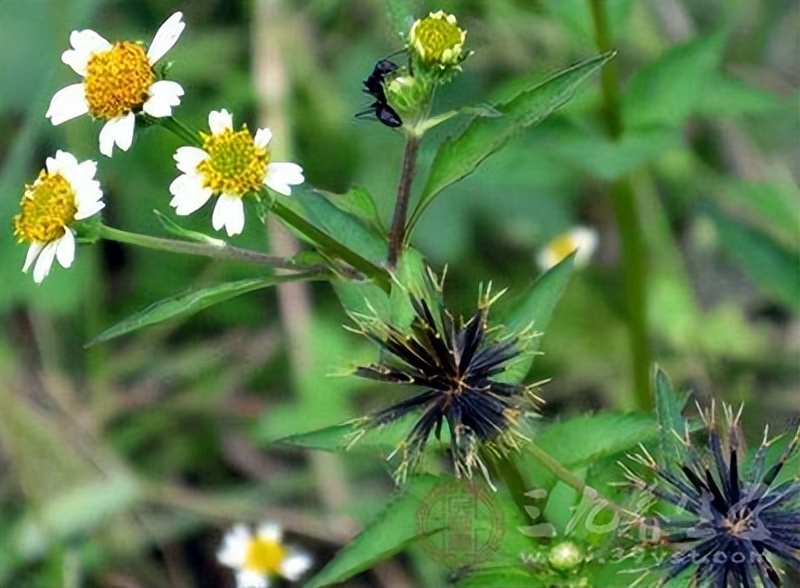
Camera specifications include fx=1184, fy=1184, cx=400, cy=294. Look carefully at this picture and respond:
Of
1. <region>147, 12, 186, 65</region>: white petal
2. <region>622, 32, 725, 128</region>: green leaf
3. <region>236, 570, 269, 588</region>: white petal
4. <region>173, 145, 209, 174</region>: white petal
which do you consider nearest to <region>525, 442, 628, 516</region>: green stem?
<region>173, 145, 209, 174</region>: white petal

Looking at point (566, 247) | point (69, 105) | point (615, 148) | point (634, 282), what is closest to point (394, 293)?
point (69, 105)

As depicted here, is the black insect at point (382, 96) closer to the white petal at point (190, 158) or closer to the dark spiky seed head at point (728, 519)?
the white petal at point (190, 158)

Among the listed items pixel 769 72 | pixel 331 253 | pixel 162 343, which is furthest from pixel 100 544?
pixel 769 72

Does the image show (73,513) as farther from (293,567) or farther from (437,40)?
(437,40)

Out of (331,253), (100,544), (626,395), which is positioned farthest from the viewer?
(626,395)

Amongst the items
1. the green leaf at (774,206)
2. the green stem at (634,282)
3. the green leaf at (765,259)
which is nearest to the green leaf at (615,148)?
the green stem at (634,282)

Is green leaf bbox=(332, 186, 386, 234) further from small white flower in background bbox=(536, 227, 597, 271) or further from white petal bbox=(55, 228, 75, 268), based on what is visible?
small white flower in background bbox=(536, 227, 597, 271)

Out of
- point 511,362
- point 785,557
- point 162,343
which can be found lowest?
point 785,557

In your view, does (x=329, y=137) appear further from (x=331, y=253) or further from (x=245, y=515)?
(x=331, y=253)

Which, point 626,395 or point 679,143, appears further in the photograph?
point 626,395
